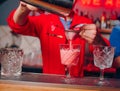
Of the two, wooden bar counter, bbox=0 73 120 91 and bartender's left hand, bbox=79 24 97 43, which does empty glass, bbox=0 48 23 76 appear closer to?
wooden bar counter, bbox=0 73 120 91

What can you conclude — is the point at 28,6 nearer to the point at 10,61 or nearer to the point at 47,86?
the point at 10,61

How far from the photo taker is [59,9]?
117 cm

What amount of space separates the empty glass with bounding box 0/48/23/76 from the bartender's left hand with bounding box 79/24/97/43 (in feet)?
1.11

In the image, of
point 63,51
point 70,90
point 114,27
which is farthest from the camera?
point 114,27

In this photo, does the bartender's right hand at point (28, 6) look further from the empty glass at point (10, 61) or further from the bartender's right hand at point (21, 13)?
the empty glass at point (10, 61)

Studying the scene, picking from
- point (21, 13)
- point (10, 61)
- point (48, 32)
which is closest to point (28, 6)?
point (21, 13)

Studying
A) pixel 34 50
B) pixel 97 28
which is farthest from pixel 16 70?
pixel 97 28

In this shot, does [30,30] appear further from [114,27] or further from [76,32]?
[114,27]

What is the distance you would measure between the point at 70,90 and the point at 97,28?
0.41 metres

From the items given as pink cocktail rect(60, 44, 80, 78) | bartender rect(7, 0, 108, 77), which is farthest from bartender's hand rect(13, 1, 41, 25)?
pink cocktail rect(60, 44, 80, 78)

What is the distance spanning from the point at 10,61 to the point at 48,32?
27 cm

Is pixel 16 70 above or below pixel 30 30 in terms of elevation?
below

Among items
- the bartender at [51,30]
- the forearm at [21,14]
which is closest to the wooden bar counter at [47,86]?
Answer: the bartender at [51,30]

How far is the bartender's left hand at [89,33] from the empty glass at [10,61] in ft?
1.11
